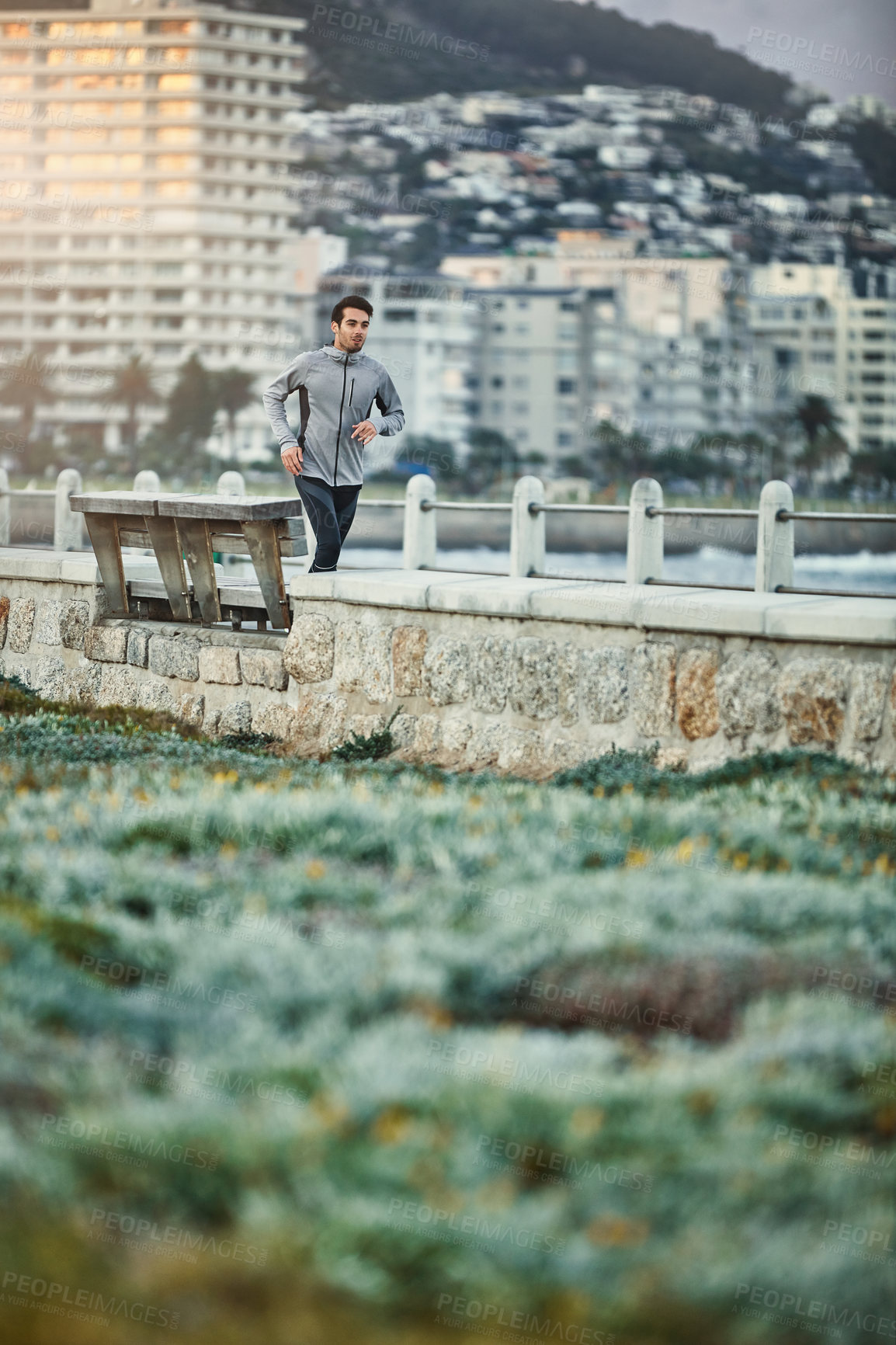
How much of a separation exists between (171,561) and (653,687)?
3922 mm

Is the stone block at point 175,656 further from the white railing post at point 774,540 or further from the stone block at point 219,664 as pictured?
the white railing post at point 774,540

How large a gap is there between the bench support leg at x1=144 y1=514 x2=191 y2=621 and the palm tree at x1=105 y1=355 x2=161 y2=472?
12667 cm

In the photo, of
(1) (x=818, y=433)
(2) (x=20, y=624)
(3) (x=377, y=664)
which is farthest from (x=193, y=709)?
(1) (x=818, y=433)

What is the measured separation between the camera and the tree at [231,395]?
133 m

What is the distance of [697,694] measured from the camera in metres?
7.96

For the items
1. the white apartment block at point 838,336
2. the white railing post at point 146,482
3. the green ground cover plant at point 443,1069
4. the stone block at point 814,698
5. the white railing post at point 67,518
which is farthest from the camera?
the white apartment block at point 838,336

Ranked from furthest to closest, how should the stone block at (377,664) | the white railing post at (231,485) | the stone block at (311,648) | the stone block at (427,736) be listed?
the white railing post at (231,485) < the stone block at (311,648) < the stone block at (377,664) < the stone block at (427,736)

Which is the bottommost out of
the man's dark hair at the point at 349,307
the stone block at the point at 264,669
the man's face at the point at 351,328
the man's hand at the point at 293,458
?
the stone block at the point at 264,669

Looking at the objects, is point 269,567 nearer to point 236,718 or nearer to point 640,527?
point 236,718

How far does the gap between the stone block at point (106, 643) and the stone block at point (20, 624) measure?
84 centimetres

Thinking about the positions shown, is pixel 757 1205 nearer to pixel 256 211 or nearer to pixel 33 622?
pixel 33 622

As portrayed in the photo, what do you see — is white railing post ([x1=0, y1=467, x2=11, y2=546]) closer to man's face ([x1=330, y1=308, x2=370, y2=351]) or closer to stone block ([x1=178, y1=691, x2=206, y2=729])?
stone block ([x1=178, y1=691, x2=206, y2=729])

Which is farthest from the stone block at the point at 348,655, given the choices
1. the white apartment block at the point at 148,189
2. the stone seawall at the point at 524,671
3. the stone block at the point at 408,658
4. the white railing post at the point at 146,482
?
the white apartment block at the point at 148,189

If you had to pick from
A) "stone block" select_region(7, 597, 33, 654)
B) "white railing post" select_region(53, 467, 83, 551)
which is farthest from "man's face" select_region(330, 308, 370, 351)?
"white railing post" select_region(53, 467, 83, 551)
